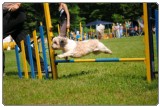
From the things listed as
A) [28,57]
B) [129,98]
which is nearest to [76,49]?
[28,57]

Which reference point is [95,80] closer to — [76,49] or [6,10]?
[76,49]

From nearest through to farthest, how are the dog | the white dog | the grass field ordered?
the grass field
the white dog
the dog

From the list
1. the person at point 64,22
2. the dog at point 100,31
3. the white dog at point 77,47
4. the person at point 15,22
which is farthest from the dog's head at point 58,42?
the dog at point 100,31

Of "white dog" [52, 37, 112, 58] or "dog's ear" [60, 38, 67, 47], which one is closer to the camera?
"white dog" [52, 37, 112, 58]

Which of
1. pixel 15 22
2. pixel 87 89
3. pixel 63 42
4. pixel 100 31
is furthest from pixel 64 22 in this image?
pixel 100 31

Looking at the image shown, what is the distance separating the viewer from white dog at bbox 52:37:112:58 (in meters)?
4.89

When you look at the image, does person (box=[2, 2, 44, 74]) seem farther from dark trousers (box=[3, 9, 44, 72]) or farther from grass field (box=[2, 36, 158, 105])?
grass field (box=[2, 36, 158, 105])

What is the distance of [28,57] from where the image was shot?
223 inches

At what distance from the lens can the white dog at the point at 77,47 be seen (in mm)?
4895

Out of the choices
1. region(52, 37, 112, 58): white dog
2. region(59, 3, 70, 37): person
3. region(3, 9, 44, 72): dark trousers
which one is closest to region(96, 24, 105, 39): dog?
region(3, 9, 44, 72): dark trousers

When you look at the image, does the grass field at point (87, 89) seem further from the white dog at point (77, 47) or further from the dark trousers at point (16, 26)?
the dark trousers at point (16, 26)

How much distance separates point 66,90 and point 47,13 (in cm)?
129

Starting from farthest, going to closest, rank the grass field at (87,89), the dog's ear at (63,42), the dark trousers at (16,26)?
the dark trousers at (16,26) < the dog's ear at (63,42) < the grass field at (87,89)

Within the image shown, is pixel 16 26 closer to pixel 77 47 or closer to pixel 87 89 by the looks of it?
pixel 77 47
